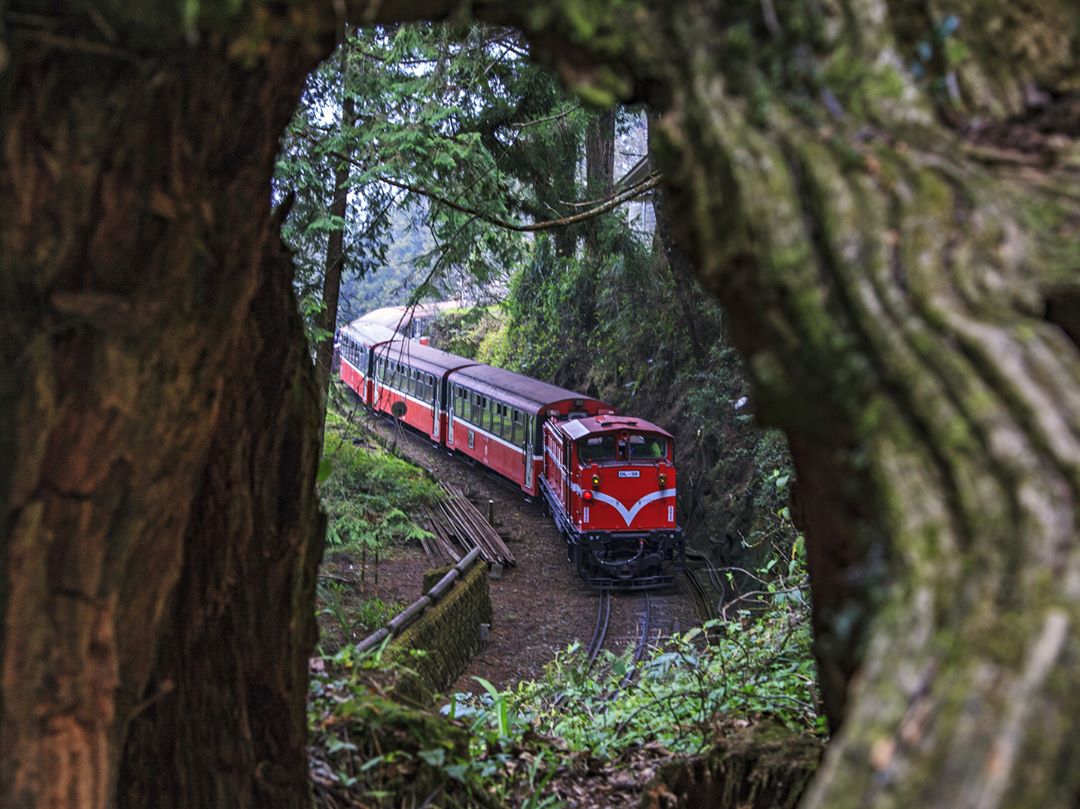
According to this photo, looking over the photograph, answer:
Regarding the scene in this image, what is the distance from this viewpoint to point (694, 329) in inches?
738

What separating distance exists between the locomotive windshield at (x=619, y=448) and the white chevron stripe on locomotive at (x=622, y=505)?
504mm

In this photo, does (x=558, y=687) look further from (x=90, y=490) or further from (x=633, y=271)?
(x=633, y=271)

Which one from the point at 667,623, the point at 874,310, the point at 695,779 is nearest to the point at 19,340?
the point at 874,310

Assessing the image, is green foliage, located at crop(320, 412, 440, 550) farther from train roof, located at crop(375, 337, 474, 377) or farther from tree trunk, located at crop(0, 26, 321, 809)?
tree trunk, located at crop(0, 26, 321, 809)

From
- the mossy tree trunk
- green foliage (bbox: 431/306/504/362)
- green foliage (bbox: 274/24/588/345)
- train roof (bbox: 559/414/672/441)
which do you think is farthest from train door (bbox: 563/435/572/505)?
green foliage (bbox: 431/306/504/362)

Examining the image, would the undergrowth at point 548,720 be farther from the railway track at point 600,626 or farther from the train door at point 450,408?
the train door at point 450,408

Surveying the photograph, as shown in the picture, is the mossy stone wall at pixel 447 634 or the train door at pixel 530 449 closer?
the mossy stone wall at pixel 447 634

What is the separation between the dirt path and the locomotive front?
482 millimetres

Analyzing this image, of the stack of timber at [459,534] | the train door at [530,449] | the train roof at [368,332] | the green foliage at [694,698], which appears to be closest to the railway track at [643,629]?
the stack of timber at [459,534]

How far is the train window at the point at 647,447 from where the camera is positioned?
15.0m

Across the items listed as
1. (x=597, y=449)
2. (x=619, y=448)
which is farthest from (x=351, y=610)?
(x=619, y=448)

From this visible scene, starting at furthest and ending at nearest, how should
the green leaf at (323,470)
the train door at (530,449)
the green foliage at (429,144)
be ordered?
the train door at (530,449) → the green foliage at (429,144) → the green leaf at (323,470)

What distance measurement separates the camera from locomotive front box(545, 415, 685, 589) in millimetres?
14711

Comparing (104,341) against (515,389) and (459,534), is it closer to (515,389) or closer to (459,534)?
(459,534)
